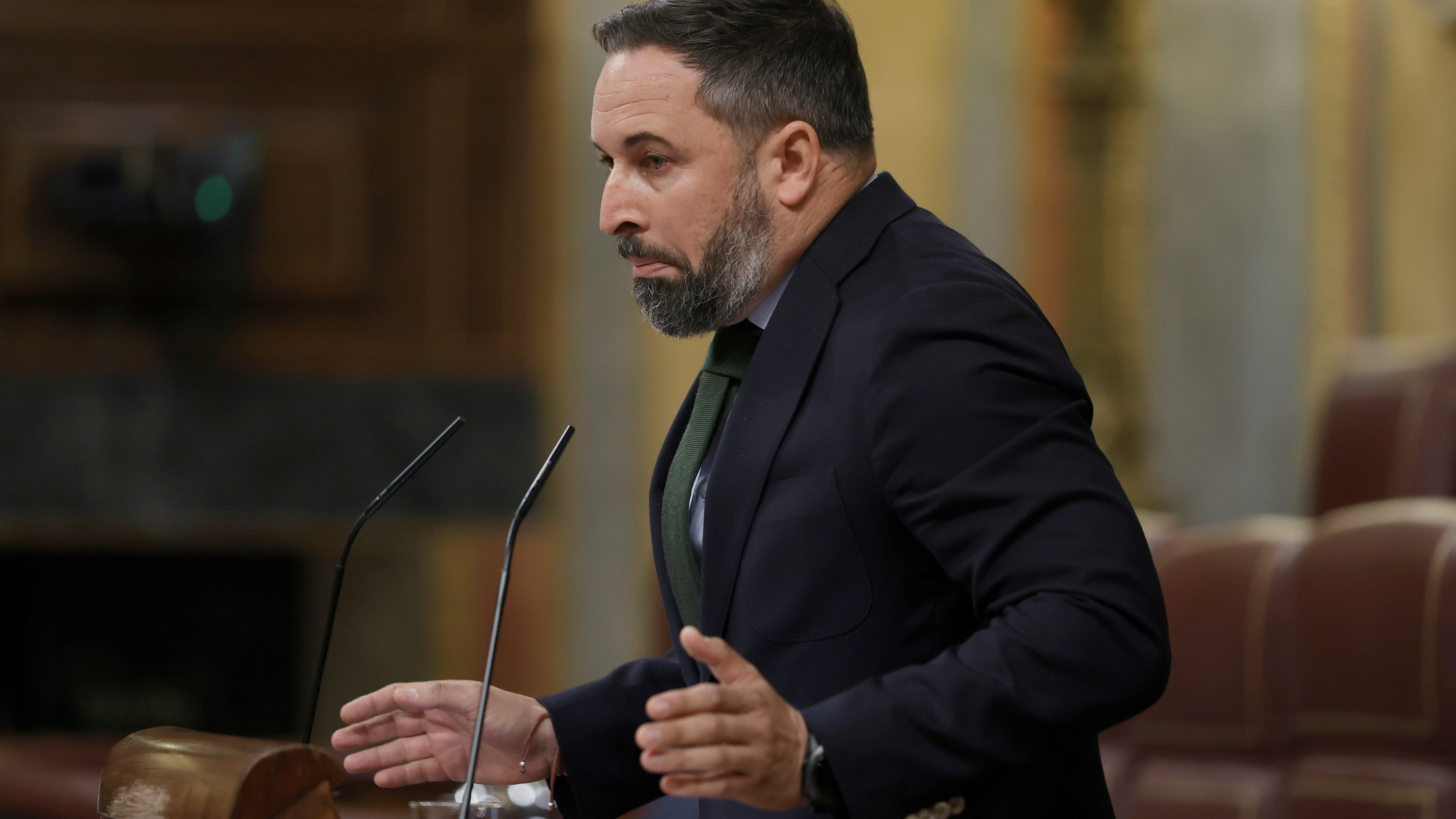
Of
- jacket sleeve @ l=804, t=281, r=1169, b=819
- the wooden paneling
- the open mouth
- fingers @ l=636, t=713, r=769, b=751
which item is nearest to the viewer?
fingers @ l=636, t=713, r=769, b=751

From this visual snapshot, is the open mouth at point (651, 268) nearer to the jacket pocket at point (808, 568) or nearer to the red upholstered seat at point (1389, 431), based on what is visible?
the jacket pocket at point (808, 568)

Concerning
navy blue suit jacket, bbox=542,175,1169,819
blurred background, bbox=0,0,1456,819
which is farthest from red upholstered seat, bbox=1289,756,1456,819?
blurred background, bbox=0,0,1456,819

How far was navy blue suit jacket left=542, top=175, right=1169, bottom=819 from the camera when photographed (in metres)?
1.15

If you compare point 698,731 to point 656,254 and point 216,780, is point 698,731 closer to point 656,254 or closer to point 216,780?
point 216,780

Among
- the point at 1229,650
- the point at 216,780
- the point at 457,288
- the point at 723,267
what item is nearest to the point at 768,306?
the point at 723,267

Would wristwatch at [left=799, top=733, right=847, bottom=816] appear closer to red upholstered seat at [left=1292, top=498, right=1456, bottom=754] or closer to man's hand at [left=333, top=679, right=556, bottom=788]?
man's hand at [left=333, top=679, right=556, bottom=788]

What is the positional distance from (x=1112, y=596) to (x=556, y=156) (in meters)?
4.33

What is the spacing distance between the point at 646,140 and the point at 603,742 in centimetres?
A: 57

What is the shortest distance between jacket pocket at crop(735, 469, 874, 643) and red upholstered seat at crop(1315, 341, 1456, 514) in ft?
7.55

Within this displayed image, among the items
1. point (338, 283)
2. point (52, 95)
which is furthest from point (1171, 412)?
point (52, 95)

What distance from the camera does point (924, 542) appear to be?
48.8 inches

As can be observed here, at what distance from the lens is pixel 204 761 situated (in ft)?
4.14

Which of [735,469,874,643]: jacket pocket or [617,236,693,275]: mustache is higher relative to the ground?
[617,236,693,275]: mustache

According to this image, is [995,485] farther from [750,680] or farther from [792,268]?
[792,268]
